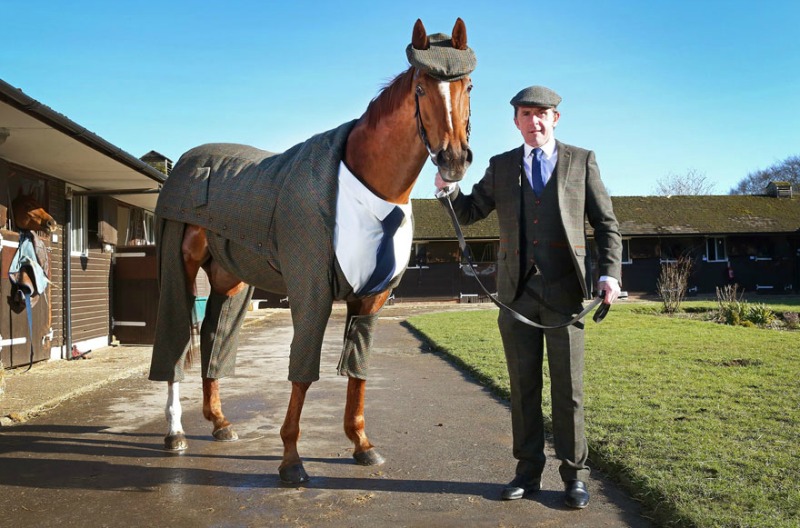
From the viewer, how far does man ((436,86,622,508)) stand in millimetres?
3455

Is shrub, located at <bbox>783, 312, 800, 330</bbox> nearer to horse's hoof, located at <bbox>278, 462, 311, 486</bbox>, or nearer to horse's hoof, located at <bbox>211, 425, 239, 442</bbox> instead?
horse's hoof, located at <bbox>211, 425, 239, 442</bbox>

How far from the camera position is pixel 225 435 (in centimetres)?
478

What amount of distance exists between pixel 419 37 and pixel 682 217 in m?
27.9

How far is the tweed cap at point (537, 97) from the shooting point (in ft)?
11.3

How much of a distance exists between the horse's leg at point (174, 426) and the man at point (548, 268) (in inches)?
95.6

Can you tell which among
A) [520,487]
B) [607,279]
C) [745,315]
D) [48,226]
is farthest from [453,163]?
[745,315]

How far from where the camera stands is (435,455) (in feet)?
14.1

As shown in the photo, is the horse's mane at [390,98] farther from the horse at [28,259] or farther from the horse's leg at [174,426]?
the horse at [28,259]

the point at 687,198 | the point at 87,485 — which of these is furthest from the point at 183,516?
the point at 687,198

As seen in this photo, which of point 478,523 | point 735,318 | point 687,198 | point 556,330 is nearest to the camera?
point 478,523

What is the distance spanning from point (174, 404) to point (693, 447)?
3.67 m

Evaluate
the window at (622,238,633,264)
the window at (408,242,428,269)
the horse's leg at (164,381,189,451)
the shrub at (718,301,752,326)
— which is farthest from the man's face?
the window at (622,238,633,264)

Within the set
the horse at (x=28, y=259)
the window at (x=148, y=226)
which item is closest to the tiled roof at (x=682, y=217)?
the window at (x=148, y=226)

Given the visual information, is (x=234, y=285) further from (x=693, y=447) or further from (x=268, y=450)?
(x=693, y=447)
